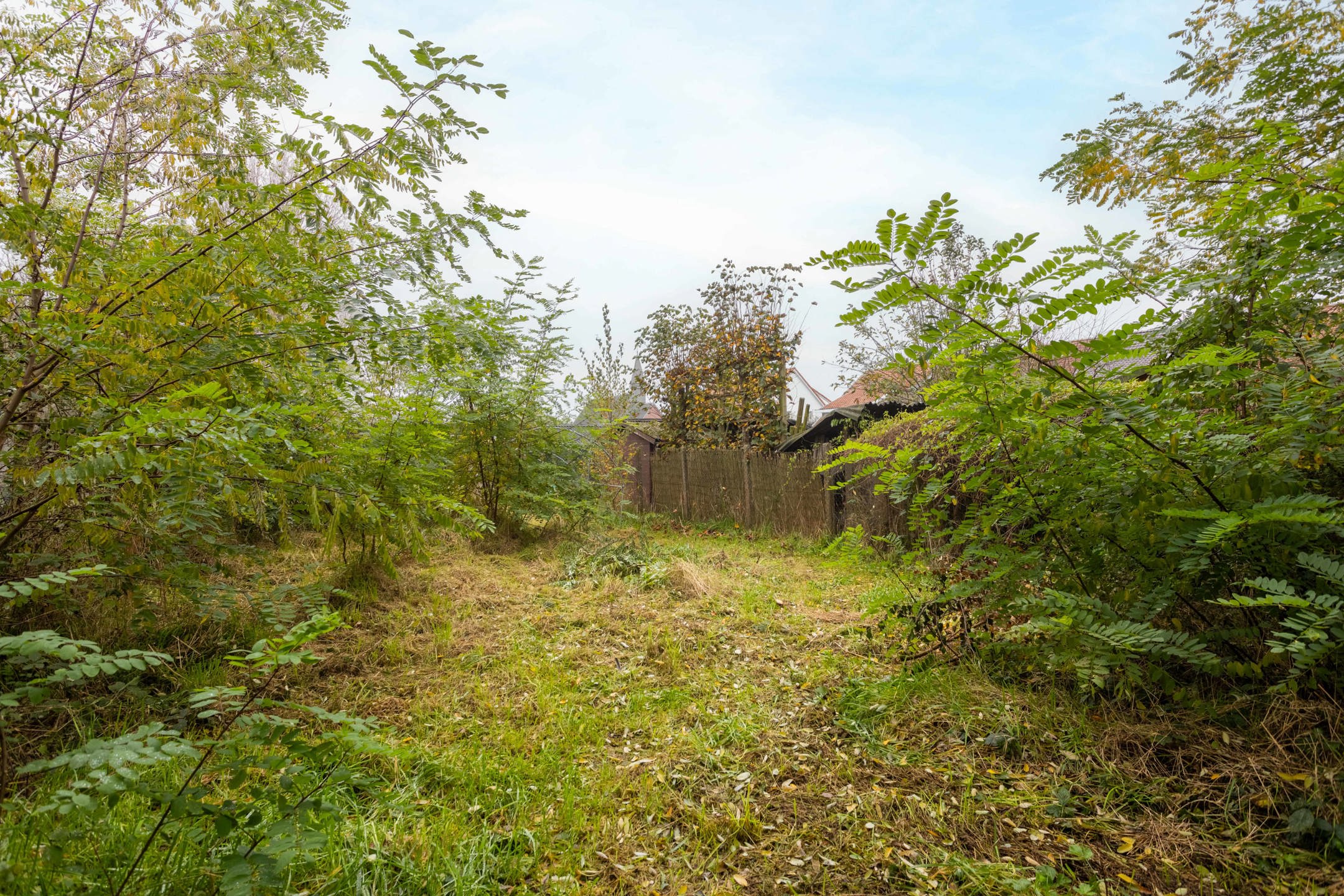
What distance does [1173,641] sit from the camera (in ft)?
6.50

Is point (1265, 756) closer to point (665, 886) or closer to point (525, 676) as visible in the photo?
point (665, 886)

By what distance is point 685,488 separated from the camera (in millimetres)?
11195

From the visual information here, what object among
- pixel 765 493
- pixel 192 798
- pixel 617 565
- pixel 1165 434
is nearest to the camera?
pixel 192 798

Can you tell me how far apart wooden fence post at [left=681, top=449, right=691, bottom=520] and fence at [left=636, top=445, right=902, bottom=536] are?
1 centimetres

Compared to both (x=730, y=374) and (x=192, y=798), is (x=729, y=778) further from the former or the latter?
(x=730, y=374)

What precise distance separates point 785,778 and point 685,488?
8884 millimetres

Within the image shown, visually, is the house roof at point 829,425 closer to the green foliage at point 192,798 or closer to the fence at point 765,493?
the fence at point 765,493

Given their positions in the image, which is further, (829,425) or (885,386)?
(829,425)

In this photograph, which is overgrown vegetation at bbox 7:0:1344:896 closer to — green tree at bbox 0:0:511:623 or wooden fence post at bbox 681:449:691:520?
→ green tree at bbox 0:0:511:623

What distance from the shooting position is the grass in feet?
5.62

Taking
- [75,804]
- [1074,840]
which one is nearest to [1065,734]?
[1074,840]

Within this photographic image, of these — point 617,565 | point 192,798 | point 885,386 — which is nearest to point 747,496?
point 885,386

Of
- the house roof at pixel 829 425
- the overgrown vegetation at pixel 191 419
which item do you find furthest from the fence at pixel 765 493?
the overgrown vegetation at pixel 191 419

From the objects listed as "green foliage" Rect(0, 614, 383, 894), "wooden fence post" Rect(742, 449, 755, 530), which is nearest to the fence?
"wooden fence post" Rect(742, 449, 755, 530)
